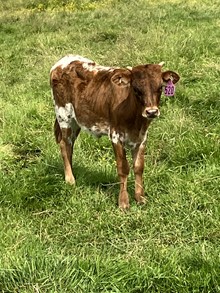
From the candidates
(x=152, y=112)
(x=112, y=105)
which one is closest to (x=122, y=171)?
(x=112, y=105)

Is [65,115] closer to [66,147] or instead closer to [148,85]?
[66,147]

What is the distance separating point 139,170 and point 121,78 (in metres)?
1.03

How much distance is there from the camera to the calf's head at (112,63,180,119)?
448cm

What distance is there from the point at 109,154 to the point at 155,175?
96 cm

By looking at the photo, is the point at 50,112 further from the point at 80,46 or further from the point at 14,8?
the point at 14,8

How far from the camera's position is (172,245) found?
433 centimetres

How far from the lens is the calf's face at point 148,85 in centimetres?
449

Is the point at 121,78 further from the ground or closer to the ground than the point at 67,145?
further from the ground

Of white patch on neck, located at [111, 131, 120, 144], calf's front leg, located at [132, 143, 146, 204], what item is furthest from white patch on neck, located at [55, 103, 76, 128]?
calf's front leg, located at [132, 143, 146, 204]

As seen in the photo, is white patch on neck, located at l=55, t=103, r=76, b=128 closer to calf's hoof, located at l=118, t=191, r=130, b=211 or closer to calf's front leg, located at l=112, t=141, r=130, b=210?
calf's front leg, located at l=112, t=141, r=130, b=210

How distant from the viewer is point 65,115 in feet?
19.1

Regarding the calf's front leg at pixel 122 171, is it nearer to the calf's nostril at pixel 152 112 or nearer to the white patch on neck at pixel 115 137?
the white patch on neck at pixel 115 137

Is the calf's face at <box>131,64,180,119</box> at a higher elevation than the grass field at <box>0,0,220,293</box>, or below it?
higher

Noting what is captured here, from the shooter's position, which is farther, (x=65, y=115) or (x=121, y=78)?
(x=65, y=115)
